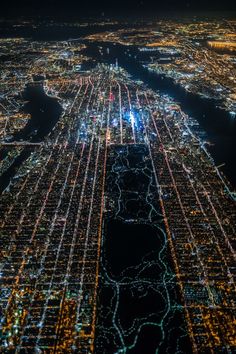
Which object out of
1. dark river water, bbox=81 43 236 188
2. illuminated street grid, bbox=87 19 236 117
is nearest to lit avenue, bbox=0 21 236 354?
dark river water, bbox=81 43 236 188

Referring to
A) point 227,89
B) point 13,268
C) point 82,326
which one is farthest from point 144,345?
point 227,89

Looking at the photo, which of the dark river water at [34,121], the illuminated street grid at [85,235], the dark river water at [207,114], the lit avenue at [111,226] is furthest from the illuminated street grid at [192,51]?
the dark river water at [34,121]

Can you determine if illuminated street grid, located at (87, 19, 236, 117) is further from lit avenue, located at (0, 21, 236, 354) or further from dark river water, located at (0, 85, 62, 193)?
dark river water, located at (0, 85, 62, 193)

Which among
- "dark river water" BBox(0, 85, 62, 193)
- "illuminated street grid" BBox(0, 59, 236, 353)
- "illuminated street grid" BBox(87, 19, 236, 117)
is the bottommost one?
"illuminated street grid" BBox(0, 59, 236, 353)

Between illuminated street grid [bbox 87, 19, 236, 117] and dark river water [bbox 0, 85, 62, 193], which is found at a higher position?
illuminated street grid [bbox 87, 19, 236, 117]

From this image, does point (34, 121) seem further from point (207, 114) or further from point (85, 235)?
point (85, 235)

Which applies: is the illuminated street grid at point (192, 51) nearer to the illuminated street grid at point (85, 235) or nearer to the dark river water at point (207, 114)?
the dark river water at point (207, 114)

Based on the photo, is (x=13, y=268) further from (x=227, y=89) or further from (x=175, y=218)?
(x=227, y=89)

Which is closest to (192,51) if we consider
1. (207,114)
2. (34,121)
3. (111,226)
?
(207,114)
